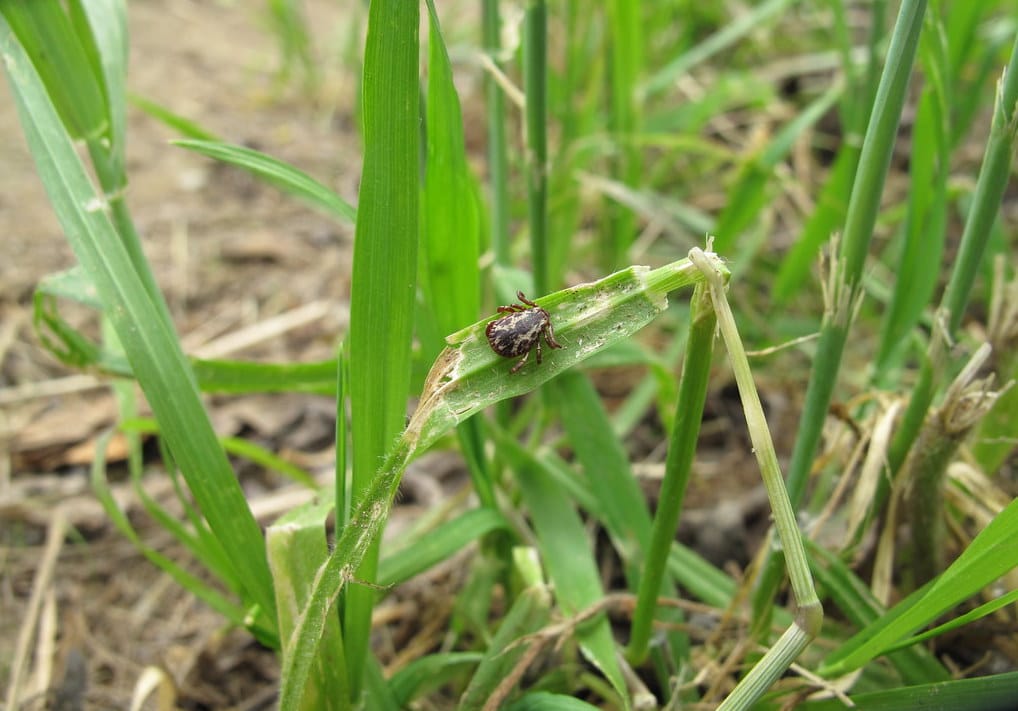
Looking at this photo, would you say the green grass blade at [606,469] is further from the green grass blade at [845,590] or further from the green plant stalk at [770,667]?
the green plant stalk at [770,667]

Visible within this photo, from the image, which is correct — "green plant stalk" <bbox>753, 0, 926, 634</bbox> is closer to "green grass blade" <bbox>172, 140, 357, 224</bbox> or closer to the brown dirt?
"green grass blade" <bbox>172, 140, 357, 224</bbox>

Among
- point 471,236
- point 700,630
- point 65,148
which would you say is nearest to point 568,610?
point 700,630

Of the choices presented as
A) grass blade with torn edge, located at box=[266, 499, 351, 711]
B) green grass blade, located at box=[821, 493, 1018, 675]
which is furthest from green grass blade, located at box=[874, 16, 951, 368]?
grass blade with torn edge, located at box=[266, 499, 351, 711]

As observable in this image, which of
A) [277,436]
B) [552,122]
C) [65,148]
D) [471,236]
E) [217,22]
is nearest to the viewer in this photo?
[65,148]

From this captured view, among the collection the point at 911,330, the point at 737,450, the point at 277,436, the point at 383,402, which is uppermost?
the point at 277,436

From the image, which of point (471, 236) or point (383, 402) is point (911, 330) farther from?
point (383, 402)

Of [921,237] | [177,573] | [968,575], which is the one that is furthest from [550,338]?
[921,237]
